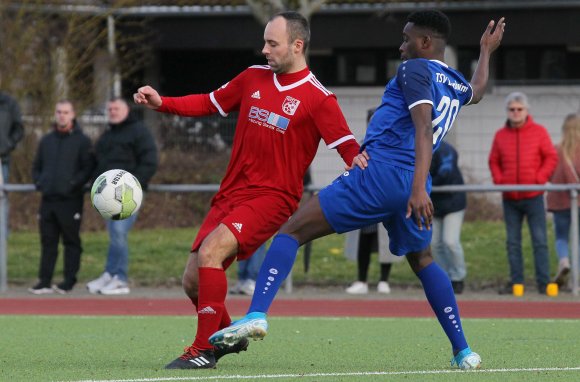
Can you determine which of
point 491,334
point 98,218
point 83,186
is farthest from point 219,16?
point 491,334

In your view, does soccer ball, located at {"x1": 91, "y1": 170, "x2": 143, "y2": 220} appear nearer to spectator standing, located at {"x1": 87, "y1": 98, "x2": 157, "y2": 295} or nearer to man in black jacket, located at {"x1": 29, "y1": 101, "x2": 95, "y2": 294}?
spectator standing, located at {"x1": 87, "y1": 98, "x2": 157, "y2": 295}

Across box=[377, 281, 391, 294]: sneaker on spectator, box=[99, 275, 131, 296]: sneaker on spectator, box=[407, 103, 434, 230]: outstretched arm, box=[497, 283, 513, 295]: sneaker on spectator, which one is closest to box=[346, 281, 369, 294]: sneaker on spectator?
box=[377, 281, 391, 294]: sneaker on spectator

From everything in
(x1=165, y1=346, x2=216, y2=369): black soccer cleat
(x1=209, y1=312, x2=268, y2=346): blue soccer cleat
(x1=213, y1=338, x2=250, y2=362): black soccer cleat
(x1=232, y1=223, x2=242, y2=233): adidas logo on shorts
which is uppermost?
(x1=232, y1=223, x2=242, y2=233): adidas logo on shorts

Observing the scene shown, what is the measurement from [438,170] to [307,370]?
6860 millimetres

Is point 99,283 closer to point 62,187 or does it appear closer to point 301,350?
point 62,187

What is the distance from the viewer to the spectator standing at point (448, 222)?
14.2 meters

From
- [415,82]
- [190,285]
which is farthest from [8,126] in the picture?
[415,82]

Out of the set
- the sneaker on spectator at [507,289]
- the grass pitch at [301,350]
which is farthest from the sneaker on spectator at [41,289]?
the sneaker on spectator at [507,289]

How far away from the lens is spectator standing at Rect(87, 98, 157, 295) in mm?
14094

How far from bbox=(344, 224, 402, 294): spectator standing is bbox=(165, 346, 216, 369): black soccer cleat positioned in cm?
665

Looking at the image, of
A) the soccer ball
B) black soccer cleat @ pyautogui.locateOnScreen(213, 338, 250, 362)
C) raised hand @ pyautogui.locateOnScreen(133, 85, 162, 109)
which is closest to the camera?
black soccer cleat @ pyautogui.locateOnScreen(213, 338, 250, 362)

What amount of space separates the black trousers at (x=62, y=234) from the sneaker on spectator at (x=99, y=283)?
21 cm

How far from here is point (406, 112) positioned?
7.40 metres

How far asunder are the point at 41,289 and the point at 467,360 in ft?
26.1
